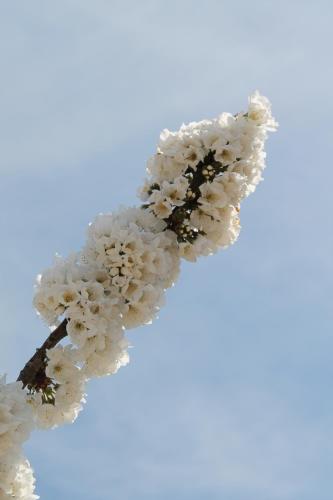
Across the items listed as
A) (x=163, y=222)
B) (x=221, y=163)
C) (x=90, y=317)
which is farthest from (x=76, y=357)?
(x=221, y=163)

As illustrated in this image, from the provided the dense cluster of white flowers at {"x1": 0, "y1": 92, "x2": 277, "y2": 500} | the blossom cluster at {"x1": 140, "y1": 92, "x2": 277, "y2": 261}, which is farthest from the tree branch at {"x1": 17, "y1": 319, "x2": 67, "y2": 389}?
the blossom cluster at {"x1": 140, "y1": 92, "x2": 277, "y2": 261}

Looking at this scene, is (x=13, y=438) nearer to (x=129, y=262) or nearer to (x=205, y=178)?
(x=129, y=262)

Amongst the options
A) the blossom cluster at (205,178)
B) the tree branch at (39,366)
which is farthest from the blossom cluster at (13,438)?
the blossom cluster at (205,178)

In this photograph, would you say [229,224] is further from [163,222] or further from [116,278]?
[116,278]

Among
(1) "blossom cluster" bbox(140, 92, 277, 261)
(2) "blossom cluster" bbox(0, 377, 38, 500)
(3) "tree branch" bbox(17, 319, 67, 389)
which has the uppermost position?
(1) "blossom cluster" bbox(140, 92, 277, 261)

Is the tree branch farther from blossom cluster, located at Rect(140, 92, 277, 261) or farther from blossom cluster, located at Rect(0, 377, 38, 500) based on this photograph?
blossom cluster, located at Rect(140, 92, 277, 261)
